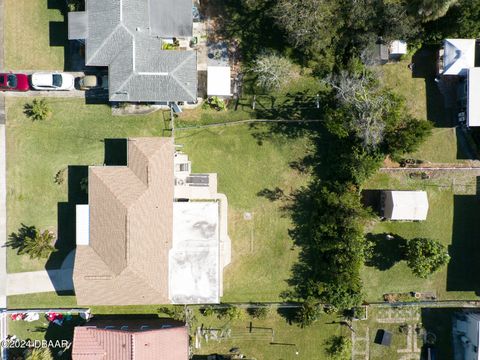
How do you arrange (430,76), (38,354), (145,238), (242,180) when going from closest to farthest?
1. (145,238)
2. (38,354)
3. (242,180)
4. (430,76)

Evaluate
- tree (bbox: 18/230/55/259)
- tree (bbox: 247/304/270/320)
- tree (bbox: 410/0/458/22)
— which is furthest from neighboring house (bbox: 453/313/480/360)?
tree (bbox: 18/230/55/259)

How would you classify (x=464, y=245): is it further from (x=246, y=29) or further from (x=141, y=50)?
(x=141, y=50)

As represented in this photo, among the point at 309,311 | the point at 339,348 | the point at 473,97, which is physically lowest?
the point at 339,348

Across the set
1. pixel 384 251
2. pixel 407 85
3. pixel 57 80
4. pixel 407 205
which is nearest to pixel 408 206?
pixel 407 205

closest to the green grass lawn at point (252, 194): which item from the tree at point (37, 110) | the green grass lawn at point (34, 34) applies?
the tree at point (37, 110)

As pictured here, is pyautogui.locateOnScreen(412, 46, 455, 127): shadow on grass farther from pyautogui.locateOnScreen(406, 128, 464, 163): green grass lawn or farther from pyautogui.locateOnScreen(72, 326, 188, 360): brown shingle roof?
pyautogui.locateOnScreen(72, 326, 188, 360): brown shingle roof

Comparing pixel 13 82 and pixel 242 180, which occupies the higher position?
pixel 13 82

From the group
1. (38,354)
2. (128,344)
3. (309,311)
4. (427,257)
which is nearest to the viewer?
(128,344)

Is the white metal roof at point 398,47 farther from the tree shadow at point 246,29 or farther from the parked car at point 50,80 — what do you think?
the parked car at point 50,80

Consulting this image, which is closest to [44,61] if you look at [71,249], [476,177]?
[71,249]
